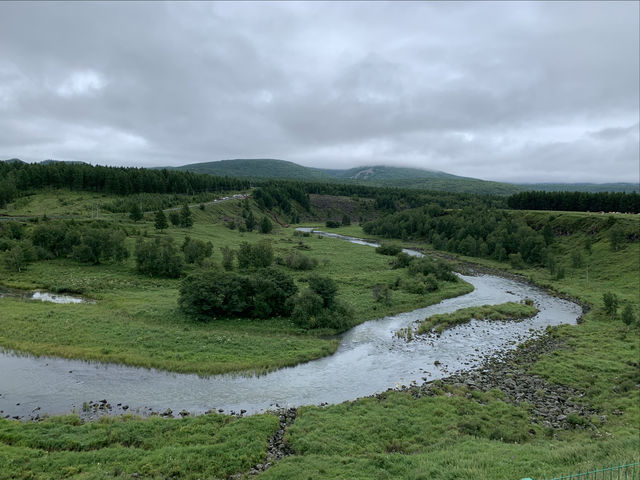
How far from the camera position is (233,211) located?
159 m

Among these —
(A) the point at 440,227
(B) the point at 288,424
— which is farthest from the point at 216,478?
(A) the point at 440,227

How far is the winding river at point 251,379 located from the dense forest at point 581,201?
116 meters

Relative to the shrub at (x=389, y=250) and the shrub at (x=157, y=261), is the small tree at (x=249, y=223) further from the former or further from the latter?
the shrub at (x=157, y=261)

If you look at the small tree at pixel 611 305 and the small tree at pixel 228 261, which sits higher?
the small tree at pixel 228 261

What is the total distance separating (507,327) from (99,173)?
154 metres

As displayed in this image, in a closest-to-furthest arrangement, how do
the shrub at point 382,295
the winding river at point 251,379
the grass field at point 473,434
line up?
the grass field at point 473,434 < the winding river at point 251,379 < the shrub at point 382,295

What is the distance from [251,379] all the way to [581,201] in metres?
153

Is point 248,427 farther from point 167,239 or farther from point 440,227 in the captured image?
point 440,227

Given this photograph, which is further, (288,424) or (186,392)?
(186,392)

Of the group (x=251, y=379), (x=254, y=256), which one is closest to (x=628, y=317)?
(x=251, y=379)

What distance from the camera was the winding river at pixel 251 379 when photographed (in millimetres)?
29438

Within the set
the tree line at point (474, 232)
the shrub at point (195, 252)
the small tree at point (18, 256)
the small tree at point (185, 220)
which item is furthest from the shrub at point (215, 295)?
the tree line at point (474, 232)

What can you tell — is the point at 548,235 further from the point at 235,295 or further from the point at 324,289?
the point at 235,295

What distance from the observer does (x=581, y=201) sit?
139 m
